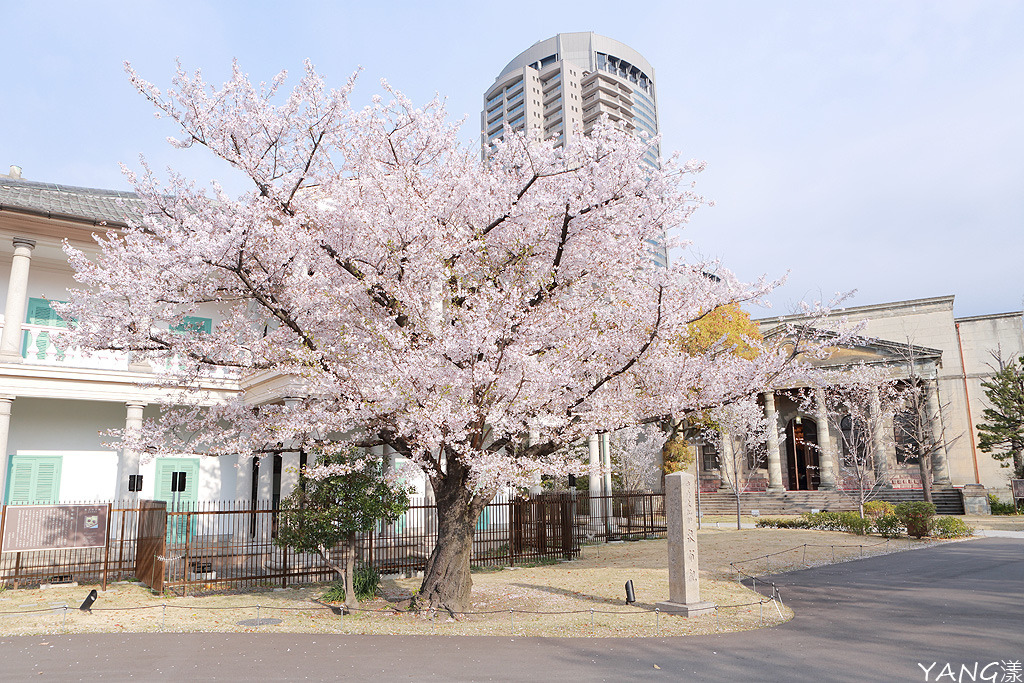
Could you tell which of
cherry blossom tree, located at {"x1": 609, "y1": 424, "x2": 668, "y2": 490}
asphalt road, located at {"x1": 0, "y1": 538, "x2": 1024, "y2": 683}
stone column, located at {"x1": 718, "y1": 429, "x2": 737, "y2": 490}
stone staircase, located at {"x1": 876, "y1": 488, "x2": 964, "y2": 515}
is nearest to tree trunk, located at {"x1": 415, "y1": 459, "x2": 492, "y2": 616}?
asphalt road, located at {"x1": 0, "y1": 538, "x2": 1024, "y2": 683}

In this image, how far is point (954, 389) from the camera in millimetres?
40219

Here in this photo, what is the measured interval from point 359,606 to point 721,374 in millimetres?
7583

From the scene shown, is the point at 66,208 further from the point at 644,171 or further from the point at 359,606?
the point at 644,171

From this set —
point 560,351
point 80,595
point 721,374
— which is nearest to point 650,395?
point 721,374

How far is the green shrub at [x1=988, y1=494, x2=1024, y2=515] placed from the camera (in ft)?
106

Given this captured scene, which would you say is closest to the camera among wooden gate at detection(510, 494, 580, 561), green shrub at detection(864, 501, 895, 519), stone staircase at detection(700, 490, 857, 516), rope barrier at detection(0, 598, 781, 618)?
rope barrier at detection(0, 598, 781, 618)

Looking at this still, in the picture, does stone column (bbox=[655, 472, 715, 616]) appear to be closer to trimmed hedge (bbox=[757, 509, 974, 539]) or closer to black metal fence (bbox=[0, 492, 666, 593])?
black metal fence (bbox=[0, 492, 666, 593])

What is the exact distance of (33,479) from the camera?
18.0m

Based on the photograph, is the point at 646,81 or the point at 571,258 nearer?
the point at 571,258

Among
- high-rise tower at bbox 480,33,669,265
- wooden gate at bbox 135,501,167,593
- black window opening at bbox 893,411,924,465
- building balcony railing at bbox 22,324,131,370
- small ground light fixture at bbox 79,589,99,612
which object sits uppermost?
high-rise tower at bbox 480,33,669,265

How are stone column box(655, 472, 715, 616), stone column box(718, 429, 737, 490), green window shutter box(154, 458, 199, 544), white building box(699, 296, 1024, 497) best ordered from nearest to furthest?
1. stone column box(655, 472, 715, 616)
2. green window shutter box(154, 458, 199, 544)
3. white building box(699, 296, 1024, 497)
4. stone column box(718, 429, 737, 490)

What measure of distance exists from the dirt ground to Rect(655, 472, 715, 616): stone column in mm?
234

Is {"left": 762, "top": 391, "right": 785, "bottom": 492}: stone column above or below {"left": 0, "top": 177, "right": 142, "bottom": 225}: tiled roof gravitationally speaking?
below

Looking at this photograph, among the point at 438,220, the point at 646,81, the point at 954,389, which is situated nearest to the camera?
the point at 438,220
